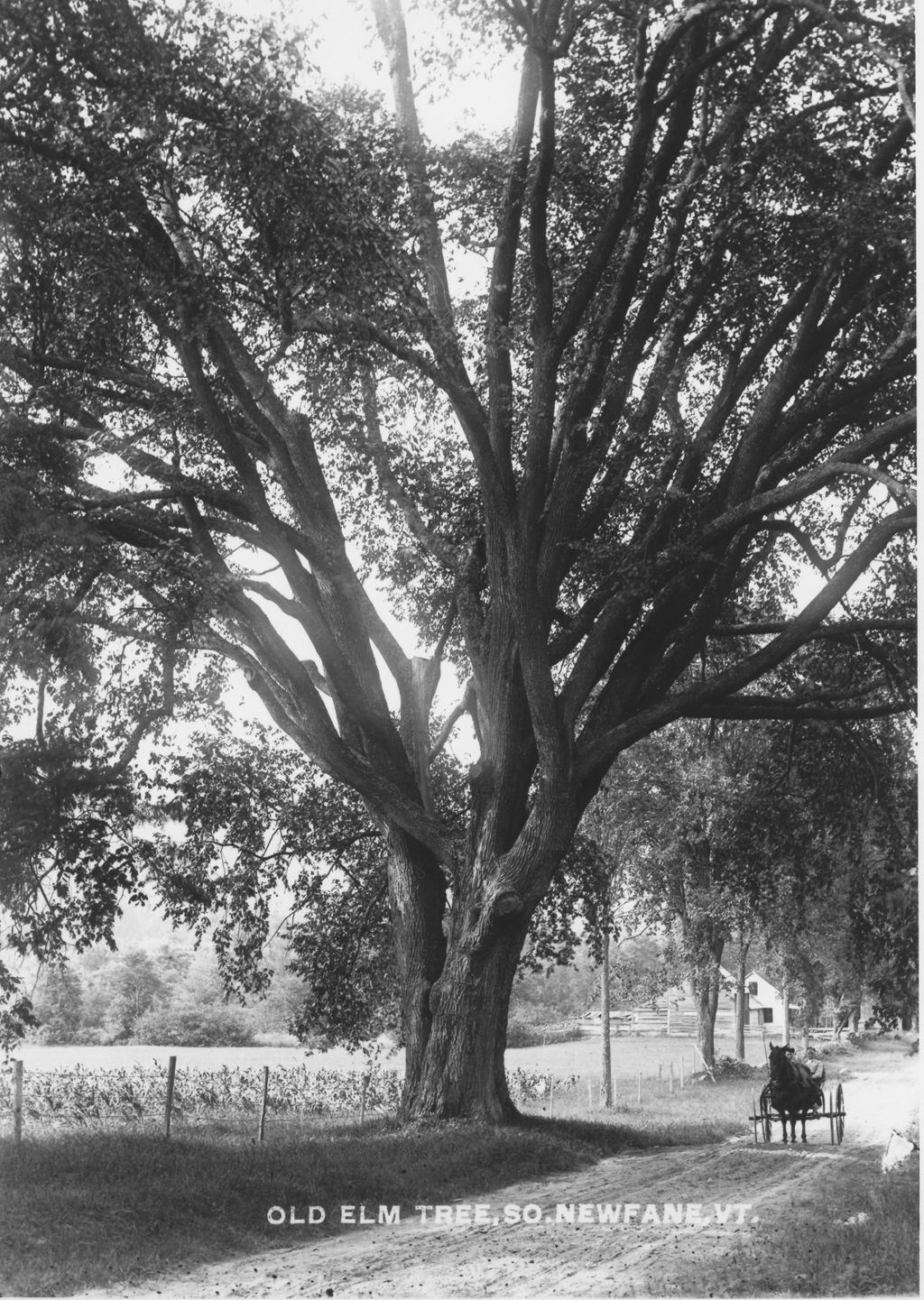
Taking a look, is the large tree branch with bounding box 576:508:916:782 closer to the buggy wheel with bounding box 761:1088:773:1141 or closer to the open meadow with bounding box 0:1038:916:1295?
the open meadow with bounding box 0:1038:916:1295

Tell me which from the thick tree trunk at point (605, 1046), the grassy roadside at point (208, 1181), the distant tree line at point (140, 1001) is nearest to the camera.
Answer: the grassy roadside at point (208, 1181)

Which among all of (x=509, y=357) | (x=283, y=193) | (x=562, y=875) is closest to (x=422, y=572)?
(x=509, y=357)

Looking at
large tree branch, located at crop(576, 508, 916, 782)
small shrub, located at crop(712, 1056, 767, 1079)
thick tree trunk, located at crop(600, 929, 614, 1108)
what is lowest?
small shrub, located at crop(712, 1056, 767, 1079)

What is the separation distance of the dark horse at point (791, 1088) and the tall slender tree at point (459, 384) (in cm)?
344

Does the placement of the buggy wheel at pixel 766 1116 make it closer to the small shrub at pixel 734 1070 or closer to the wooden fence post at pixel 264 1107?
the wooden fence post at pixel 264 1107

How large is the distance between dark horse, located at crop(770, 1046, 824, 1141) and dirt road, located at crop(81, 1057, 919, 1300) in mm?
2763

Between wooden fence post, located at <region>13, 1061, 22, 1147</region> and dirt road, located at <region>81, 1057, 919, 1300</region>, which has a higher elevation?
wooden fence post, located at <region>13, 1061, 22, 1147</region>

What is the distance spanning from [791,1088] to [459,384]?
827 cm

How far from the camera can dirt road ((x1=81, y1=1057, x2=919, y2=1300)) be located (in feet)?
23.2

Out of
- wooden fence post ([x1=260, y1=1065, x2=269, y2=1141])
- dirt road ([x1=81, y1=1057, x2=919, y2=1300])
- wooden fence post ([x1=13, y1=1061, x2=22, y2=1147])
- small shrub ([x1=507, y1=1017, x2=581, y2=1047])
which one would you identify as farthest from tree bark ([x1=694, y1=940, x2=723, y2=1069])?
wooden fence post ([x1=13, y1=1061, x2=22, y2=1147])

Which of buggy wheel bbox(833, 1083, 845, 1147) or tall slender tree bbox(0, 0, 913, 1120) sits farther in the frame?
buggy wheel bbox(833, 1083, 845, 1147)

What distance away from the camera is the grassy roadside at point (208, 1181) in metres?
7.33

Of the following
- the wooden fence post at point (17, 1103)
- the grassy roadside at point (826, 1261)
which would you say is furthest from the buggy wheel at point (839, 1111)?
the wooden fence post at point (17, 1103)

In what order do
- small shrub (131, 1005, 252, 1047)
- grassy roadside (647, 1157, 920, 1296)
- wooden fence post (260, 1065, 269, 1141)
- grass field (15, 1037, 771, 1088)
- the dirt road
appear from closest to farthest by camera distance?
grassy roadside (647, 1157, 920, 1296) < the dirt road < wooden fence post (260, 1065, 269, 1141) < grass field (15, 1037, 771, 1088) < small shrub (131, 1005, 252, 1047)
